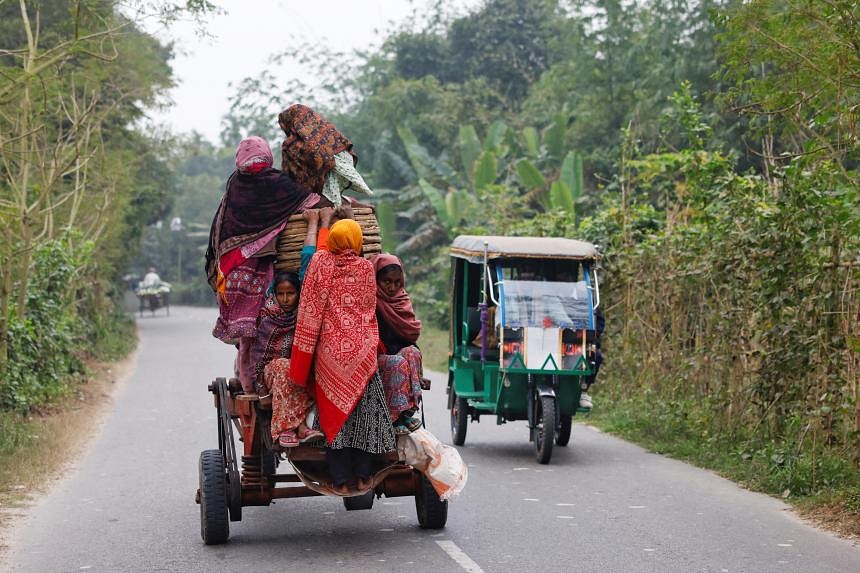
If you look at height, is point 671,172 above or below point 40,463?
above

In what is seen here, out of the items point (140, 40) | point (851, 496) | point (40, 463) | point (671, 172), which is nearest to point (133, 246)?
point (140, 40)

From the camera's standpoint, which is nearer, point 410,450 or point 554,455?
point 410,450

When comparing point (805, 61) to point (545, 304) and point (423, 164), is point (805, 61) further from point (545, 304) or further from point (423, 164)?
point (423, 164)

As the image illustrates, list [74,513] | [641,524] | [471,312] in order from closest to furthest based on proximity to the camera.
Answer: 1. [641,524]
2. [74,513]
3. [471,312]

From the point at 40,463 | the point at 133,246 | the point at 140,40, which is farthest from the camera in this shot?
the point at 133,246

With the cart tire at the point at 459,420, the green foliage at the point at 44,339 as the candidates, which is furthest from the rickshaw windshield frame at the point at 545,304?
the green foliage at the point at 44,339

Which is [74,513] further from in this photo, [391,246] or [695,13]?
[391,246]

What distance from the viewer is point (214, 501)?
741 centimetres

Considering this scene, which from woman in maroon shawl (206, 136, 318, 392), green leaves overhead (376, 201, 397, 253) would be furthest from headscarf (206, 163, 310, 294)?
green leaves overhead (376, 201, 397, 253)

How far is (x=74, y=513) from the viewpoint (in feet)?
29.8

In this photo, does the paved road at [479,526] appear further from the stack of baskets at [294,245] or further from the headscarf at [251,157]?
the headscarf at [251,157]

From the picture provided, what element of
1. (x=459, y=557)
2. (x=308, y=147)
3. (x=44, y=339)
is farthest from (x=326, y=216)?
(x=44, y=339)

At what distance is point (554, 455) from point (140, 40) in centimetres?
1792

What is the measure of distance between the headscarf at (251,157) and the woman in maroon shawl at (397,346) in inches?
41.0
